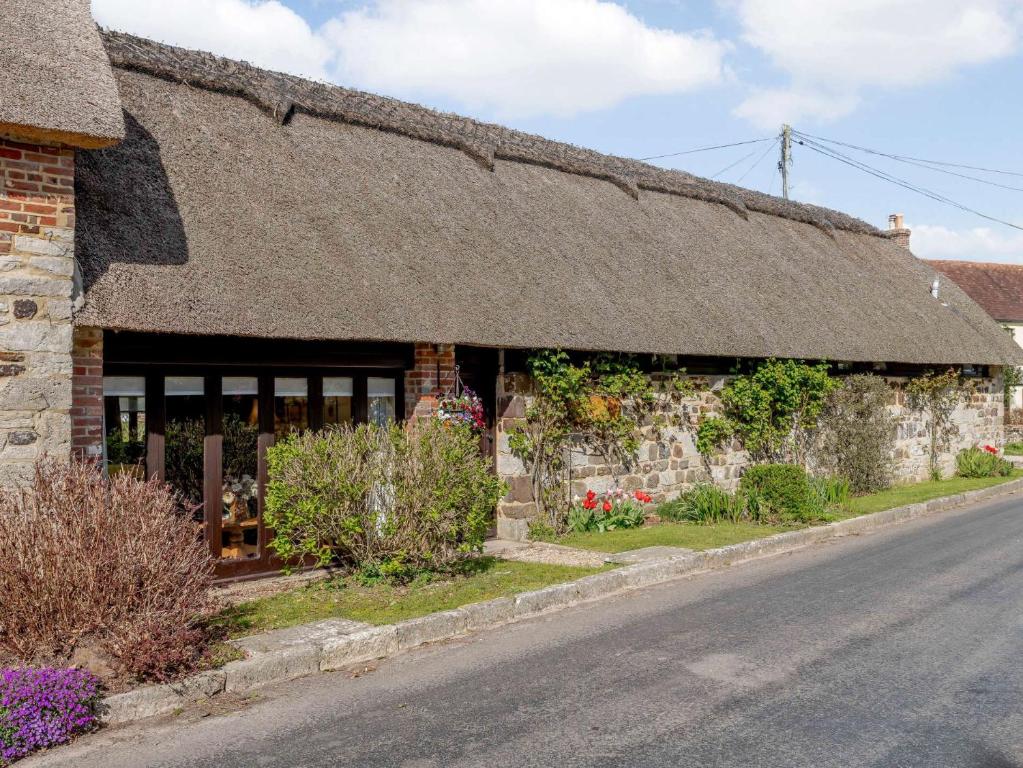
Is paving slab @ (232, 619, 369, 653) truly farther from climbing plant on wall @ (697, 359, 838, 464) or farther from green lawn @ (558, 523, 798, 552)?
climbing plant on wall @ (697, 359, 838, 464)

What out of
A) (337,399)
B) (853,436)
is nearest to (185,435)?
(337,399)

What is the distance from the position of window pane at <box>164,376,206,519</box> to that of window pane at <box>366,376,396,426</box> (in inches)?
73.1

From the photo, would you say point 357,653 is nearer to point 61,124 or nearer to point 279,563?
point 279,563

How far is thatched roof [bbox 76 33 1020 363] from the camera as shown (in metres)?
7.67

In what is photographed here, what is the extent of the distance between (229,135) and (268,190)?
2.95 feet

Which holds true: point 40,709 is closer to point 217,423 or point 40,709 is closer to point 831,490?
point 217,423

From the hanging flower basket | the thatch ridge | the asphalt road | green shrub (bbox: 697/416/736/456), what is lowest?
the asphalt road

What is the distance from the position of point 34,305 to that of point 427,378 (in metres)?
4.01

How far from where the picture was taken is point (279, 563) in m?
8.62

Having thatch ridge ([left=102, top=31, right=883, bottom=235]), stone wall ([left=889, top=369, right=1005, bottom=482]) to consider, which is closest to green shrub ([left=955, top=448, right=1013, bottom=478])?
stone wall ([left=889, top=369, right=1005, bottom=482])

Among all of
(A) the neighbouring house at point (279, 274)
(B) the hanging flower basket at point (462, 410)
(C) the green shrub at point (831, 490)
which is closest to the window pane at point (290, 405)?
(A) the neighbouring house at point (279, 274)

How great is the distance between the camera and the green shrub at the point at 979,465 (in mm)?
18406

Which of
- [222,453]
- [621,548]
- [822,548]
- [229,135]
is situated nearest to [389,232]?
[229,135]

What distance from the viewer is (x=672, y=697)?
514 centimetres
